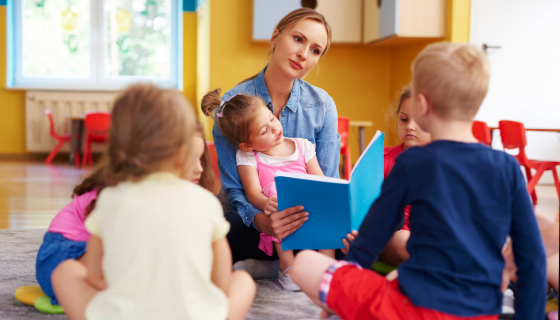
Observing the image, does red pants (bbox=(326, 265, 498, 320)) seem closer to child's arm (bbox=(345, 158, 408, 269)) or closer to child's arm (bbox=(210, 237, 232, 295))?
child's arm (bbox=(345, 158, 408, 269))

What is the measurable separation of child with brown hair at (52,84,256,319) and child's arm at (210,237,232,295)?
1.7 inches

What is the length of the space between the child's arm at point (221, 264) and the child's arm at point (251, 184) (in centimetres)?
63

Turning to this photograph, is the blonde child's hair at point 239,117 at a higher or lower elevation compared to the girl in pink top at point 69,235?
higher

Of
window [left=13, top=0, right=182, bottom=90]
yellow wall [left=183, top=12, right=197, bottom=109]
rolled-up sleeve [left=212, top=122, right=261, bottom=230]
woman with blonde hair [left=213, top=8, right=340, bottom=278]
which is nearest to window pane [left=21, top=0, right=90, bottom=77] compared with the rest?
window [left=13, top=0, right=182, bottom=90]

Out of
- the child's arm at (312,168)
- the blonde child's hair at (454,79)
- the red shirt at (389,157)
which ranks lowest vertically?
the child's arm at (312,168)

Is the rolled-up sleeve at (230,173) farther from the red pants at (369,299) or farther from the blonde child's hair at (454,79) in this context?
the blonde child's hair at (454,79)

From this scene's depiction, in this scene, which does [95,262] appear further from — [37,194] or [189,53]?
[189,53]

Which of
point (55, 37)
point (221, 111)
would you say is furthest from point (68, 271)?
point (55, 37)

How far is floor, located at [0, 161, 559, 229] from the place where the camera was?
109 inches

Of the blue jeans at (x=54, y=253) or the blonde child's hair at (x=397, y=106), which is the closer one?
the blue jeans at (x=54, y=253)

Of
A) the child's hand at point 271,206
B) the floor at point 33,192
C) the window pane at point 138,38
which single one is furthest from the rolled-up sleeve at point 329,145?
the window pane at point 138,38

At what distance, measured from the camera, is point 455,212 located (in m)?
0.89

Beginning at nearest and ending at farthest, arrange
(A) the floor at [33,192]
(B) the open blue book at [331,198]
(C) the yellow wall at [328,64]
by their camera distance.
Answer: (B) the open blue book at [331,198] → (A) the floor at [33,192] → (C) the yellow wall at [328,64]

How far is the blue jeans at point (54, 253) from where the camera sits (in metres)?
1.26
